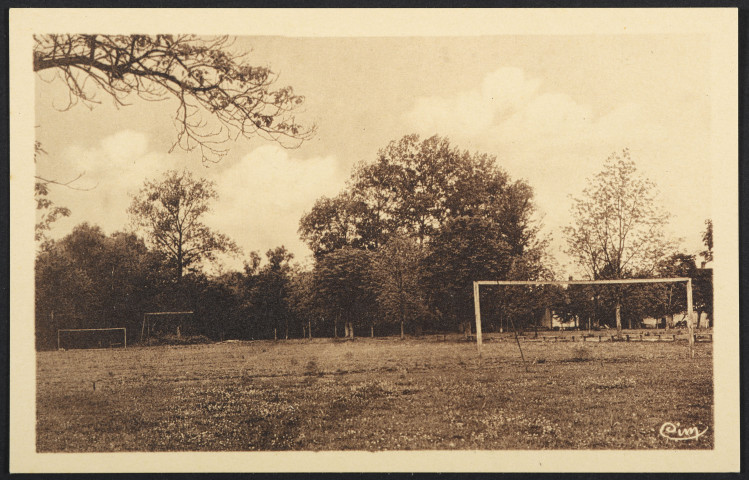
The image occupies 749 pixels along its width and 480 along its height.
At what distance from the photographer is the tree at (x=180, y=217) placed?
5625 mm

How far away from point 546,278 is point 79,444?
5578 mm

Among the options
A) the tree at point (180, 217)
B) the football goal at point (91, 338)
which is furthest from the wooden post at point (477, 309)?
the football goal at point (91, 338)

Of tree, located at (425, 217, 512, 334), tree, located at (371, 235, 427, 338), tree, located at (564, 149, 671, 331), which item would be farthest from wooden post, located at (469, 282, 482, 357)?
tree, located at (564, 149, 671, 331)

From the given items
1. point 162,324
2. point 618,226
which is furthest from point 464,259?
point 162,324

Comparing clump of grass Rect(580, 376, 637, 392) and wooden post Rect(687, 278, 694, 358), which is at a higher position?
wooden post Rect(687, 278, 694, 358)

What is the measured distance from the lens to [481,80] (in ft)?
18.0

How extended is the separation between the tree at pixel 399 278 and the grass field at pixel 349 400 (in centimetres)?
40

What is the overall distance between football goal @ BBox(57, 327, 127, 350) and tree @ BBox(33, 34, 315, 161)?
2.36m

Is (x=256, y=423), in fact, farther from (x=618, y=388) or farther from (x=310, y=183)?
(x=618, y=388)

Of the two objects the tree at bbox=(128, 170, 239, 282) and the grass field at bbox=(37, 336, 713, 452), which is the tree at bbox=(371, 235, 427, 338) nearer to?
the grass field at bbox=(37, 336, 713, 452)

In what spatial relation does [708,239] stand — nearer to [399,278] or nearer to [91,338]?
[399,278]

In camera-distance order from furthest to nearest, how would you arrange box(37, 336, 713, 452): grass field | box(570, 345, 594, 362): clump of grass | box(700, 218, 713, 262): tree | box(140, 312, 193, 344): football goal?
1. box(570, 345, 594, 362): clump of grass
2. box(140, 312, 193, 344): football goal
3. box(700, 218, 713, 262): tree
4. box(37, 336, 713, 452): grass field

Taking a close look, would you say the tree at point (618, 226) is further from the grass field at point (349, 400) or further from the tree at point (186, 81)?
the tree at point (186, 81)

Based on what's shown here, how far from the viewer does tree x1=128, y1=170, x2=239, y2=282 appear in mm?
5625
